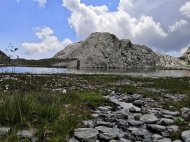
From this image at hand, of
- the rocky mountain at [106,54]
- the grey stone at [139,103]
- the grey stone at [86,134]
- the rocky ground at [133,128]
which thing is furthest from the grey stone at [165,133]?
the rocky mountain at [106,54]

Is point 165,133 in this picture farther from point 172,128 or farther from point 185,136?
point 185,136

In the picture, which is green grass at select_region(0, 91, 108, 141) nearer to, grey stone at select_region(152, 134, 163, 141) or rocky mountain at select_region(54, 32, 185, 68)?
grey stone at select_region(152, 134, 163, 141)

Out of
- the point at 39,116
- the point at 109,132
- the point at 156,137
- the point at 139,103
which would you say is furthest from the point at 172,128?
the point at 139,103

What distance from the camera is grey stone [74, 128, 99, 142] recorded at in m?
11.7

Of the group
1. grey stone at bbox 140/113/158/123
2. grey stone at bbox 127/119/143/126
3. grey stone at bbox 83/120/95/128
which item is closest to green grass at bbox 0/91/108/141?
grey stone at bbox 83/120/95/128

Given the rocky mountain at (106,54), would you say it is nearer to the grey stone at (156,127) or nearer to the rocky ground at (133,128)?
the rocky ground at (133,128)

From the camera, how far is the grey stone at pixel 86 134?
11.7 meters

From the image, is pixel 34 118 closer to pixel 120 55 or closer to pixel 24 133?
pixel 24 133

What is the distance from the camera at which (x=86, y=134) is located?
1212 centimetres

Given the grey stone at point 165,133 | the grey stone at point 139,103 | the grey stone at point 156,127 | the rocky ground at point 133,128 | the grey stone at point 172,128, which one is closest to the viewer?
the rocky ground at point 133,128

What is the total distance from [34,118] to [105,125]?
2.82 meters

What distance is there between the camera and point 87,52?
149 metres

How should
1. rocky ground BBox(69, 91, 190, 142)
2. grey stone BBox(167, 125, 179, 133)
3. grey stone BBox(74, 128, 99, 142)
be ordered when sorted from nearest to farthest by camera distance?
grey stone BBox(74, 128, 99, 142), rocky ground BBox(69, 91, 190, 142), grey stone BBox(167, 125, 179, 133)

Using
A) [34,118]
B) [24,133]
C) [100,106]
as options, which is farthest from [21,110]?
[100,106]
